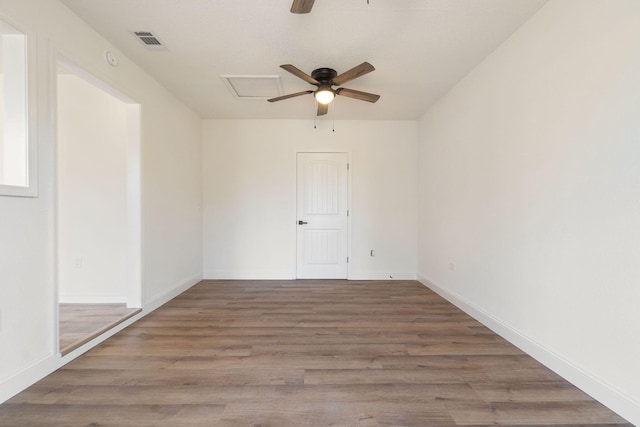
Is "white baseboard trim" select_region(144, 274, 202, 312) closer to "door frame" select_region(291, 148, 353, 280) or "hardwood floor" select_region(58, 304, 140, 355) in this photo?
"hardwood floor" select_region(58, 304, 140, 355)

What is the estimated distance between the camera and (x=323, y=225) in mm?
4578

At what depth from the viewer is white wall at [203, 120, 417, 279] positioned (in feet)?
14.8

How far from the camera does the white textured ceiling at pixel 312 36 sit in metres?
2.02

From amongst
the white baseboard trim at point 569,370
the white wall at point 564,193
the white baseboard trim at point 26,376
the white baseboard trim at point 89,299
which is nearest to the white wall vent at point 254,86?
the white wall at point 564,193

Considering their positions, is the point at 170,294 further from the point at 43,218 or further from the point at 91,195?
the point at 43,218

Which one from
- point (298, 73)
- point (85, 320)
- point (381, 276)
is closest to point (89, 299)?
point (85, 320)

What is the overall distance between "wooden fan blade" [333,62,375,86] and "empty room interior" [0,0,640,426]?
0.03 m

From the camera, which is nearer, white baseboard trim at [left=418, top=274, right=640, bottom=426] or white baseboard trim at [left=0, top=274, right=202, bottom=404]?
white baseboard trim at [left=418, top=274, right=640, bottom=426]

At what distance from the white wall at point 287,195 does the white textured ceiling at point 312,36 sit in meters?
1.21

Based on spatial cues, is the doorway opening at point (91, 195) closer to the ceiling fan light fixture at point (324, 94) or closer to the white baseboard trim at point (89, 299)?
the white baseboard trim at point (89, 299)

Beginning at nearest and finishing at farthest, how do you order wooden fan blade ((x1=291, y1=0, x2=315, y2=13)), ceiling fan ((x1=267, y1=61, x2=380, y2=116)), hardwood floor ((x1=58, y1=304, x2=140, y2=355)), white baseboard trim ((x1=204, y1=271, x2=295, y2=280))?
wooden fan blade ((x1=291, y1=0, x2=315, y2=13)) → hardwood floor ((x1=58, y1=304, x2=140, y2=355)) → ceiling fan ((x1=267, y1=61, x2=380, y2=116)) → white baseboard trim ((x1=204, y1=271, x2=295, y2=280))

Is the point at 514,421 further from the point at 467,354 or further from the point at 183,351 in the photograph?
the point at 183,351

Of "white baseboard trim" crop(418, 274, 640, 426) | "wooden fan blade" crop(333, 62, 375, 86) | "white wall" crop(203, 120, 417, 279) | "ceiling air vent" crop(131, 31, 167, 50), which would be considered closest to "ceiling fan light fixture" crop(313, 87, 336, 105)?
Answer: "wooden fan blade" crop(333, 62, 375, 86)

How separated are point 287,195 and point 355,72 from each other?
2408mm
